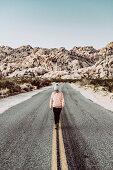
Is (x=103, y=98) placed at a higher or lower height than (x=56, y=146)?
lower

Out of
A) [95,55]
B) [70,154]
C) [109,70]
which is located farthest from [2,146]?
[95,55]

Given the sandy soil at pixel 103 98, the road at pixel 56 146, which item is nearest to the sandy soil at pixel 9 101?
the road at pixel 56 146

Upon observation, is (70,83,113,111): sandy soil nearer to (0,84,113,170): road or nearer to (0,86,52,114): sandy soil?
(0,84,113,170): road

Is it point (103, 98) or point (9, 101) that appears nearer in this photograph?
point (9, 101)

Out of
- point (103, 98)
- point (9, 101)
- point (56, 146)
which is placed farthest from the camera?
point (103, 98)

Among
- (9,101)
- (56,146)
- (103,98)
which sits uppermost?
(9,101)

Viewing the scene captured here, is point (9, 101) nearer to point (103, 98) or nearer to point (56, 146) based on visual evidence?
point (103, 98)

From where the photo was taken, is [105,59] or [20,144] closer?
[20,144]

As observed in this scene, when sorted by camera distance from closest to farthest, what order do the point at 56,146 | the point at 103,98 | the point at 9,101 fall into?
the point at 56,146
the point at 9,101
the point at 103,98

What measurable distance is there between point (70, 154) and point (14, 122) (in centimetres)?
357

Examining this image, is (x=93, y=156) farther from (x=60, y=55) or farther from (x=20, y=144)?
(x=60, y=55)

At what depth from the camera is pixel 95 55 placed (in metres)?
172

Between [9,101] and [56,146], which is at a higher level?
[9,101]

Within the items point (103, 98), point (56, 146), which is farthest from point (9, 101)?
point (56, 146)
